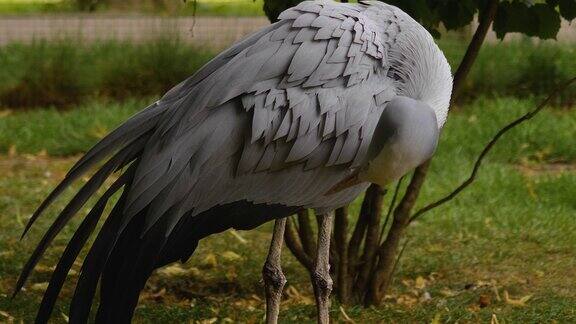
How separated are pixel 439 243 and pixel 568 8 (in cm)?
191

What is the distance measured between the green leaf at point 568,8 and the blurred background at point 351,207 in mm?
945

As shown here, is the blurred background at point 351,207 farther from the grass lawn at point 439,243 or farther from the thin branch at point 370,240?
the thin branch at point 370,240

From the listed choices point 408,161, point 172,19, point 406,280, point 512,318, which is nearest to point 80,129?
point 172,19

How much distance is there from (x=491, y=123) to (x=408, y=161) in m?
5.40

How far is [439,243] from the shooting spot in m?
6.43

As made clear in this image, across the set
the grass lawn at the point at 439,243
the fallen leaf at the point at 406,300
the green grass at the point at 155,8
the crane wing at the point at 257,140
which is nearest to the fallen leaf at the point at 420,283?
the grass lawn at the point at 439,243

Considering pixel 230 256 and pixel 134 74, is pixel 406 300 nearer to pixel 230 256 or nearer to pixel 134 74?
pixel 230 256

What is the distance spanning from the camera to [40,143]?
8461 millimetres

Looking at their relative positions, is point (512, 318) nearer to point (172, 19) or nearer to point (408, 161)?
point (408, 161)

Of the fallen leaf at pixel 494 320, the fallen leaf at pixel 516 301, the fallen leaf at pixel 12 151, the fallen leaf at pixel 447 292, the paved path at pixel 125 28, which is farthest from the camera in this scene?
the paved path at pixel 125 28

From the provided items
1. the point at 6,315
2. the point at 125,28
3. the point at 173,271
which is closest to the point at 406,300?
the point at 173,271

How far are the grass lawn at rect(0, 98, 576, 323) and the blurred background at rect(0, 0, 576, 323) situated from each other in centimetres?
1

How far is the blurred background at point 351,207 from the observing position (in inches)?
209

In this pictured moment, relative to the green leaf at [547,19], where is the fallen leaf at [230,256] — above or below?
below
